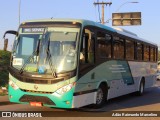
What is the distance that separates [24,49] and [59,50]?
1277 mm

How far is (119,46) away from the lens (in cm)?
1548

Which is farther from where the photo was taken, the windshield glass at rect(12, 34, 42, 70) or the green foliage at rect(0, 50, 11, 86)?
the green foliage at rect(0, 50, 11, 86)

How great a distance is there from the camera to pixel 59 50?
11.1 m

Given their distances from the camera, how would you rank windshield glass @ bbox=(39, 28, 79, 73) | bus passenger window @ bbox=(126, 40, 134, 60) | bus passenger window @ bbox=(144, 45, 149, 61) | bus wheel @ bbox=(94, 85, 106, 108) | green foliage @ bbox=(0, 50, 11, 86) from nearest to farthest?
windshield glass @ bbox=(39, 28, 79, 73), bus wheel @ bbox=(94, 85, 106, 108), bus passenger window @ bbox=(126, 40, 134, 60), bus passenger window @ bbox=(144, 45, 149, 61), green foliage @ bbox=(0, 50, 11, 86)

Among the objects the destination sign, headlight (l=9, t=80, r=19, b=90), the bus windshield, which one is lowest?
headlight (l=9, t=80, r=19, b=90)

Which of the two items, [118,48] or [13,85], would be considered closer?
[13,85]

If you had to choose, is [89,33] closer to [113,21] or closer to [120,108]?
[120,108]

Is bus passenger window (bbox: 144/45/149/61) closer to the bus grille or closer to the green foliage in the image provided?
the green foliage

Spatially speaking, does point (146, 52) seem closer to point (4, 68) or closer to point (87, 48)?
point (4, 68)

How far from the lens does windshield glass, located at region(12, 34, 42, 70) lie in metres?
11.4

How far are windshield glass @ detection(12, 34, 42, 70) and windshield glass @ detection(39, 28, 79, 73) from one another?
0.32m

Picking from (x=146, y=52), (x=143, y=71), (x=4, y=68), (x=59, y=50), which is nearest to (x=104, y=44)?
(x=59, y=50)

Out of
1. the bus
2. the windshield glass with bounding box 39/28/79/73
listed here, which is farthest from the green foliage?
the windshield glass with bounding box 39/28/79/73

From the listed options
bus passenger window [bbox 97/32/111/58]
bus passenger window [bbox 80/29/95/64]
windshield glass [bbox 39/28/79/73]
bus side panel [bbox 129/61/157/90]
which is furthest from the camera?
bus side panel [bbox 129/61/157/90]
